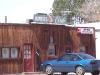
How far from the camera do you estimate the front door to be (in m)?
39.3

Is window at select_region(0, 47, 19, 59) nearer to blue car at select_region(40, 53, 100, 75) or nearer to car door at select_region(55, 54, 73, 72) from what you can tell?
blue car at select_region(40, 53, 100, 75)

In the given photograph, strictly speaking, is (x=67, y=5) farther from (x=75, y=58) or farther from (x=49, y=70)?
(x=75, y=58)

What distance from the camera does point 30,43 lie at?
39.6 metres

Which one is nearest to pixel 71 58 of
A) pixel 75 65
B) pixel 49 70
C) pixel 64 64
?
pixel 64 64

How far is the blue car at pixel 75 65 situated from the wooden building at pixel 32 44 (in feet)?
12.6

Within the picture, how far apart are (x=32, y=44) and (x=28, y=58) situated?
4.28 ft

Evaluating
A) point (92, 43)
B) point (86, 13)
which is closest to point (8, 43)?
point (92, 43)

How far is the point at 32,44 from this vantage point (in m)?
39.6

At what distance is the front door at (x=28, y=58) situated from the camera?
39281 millimetres

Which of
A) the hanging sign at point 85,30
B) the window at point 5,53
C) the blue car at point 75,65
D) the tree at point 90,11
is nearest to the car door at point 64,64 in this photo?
the blue car at point 75,65

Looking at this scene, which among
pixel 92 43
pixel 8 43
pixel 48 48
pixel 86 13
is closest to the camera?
pixel 8 43

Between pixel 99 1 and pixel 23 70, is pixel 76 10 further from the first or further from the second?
pixel 23 70

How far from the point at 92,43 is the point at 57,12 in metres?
43.1

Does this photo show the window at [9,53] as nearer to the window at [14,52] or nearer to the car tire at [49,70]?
the window at [14,52]
